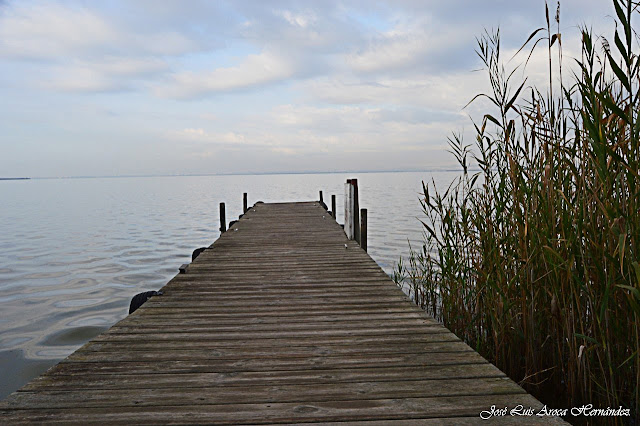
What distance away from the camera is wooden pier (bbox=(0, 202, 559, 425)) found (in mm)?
1780

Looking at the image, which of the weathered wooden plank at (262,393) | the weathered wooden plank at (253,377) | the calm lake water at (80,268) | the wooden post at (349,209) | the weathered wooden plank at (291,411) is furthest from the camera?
the wooden post at (349,209)

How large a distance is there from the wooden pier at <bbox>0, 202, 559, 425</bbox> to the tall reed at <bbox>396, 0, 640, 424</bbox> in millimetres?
543

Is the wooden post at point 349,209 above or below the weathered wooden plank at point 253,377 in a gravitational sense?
above

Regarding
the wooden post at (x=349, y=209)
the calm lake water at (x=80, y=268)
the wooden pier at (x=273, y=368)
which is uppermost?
the wooden post at (x=349, y=209)

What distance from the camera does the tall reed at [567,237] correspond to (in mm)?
2000

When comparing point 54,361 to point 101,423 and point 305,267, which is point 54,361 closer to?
point 305,267

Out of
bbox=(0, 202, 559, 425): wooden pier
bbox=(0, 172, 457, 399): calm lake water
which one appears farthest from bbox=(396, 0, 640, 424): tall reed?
bbox=(0, 172, 457, 399): calm lake water

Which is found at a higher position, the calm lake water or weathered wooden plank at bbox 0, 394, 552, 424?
weathered wooden plank at bbox 0, 394, 552, 424

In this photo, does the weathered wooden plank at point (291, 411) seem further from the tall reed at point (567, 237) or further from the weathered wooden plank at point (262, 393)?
the tall reed at point (567, 237)

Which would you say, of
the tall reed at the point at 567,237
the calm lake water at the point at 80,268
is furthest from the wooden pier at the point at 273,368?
the calm lake water at the point at 80,268

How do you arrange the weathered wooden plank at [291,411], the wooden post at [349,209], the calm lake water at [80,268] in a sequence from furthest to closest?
the wooden post at [349,209] → the calm lake water at [80,268] → the weathered wooden plank at [291,411]

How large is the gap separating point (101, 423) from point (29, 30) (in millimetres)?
13923

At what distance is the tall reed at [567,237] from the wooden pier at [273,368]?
543mm

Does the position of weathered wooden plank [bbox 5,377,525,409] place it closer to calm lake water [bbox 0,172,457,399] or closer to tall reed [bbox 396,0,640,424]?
tall reed [bbox 396,0,640,424]
